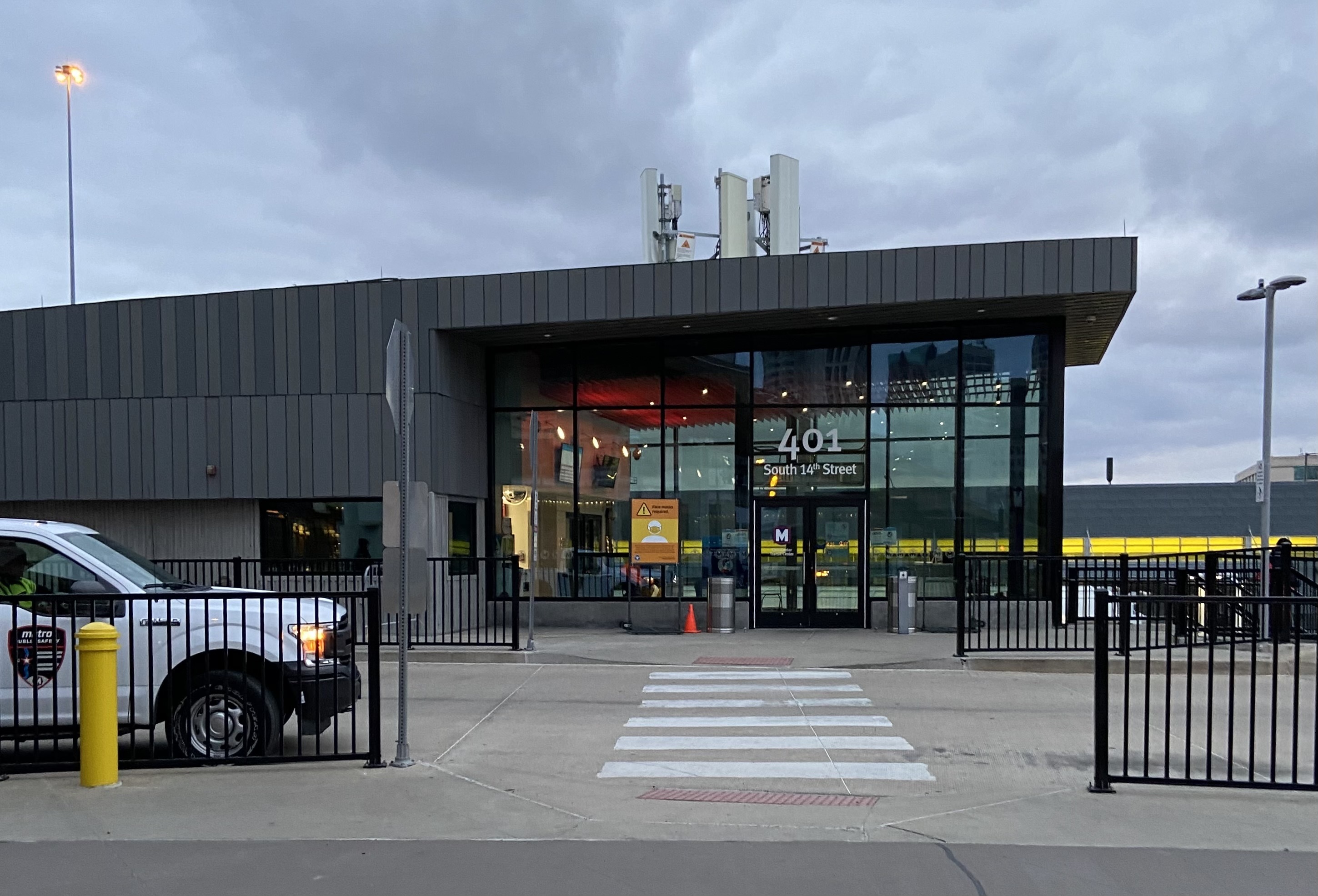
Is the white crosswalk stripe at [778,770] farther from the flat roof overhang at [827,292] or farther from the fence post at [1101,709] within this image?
the flat roof overhang at [827,292]

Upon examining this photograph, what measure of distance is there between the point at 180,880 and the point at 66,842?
1.10 m

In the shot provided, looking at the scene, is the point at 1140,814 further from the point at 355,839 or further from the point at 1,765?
the point at 1,765

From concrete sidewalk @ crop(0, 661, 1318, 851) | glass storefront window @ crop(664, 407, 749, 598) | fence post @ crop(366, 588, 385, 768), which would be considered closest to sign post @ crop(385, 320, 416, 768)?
fence post @ crop(366, 588, 385, 768)

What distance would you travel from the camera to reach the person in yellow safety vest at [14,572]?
8.12m

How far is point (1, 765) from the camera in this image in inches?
301

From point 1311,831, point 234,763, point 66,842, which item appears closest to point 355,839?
point 66,842

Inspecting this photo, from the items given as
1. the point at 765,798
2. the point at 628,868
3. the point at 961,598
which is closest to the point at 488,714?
the point at 765,798

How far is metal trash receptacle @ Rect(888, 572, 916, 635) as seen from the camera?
17.3m

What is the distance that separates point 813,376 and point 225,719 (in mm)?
13105

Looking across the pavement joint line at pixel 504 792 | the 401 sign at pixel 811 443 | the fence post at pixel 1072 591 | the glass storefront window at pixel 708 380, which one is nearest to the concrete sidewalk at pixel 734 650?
the fence post at pixel 1072 591

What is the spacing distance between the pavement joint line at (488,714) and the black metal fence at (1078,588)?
543 centimetres

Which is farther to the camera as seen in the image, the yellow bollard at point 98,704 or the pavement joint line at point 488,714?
the pavement joint line at point 488,714

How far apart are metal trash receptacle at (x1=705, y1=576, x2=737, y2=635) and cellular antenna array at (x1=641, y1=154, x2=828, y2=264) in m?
9.82

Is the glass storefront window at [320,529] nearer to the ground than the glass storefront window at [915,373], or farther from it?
nearer to the ground
